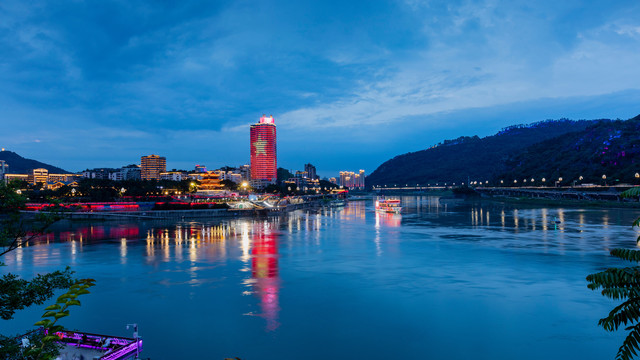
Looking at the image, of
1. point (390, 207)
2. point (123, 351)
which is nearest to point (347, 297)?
point (123, 351)

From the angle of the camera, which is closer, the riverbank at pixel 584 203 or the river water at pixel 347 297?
the river water at pixel 347 297

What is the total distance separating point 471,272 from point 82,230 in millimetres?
63753

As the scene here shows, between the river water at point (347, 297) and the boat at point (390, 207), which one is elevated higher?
the boat at point (390, 207)

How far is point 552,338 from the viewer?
773 inches

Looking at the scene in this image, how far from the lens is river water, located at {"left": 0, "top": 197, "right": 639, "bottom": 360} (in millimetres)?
19188

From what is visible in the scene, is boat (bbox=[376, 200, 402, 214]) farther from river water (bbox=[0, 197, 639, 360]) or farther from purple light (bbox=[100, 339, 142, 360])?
purple light (bbox=[100, 339, 142, 360])

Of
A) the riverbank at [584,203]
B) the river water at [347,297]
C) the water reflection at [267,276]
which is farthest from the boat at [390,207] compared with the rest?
the water reflection at [267,276]

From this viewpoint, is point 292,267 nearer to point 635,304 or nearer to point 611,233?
point 635,304

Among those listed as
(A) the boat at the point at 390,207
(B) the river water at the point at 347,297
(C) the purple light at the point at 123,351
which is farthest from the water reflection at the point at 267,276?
(A) the boat at the point at 390,207

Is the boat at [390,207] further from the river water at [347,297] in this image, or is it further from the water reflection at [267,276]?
the water reflection at [267,276]

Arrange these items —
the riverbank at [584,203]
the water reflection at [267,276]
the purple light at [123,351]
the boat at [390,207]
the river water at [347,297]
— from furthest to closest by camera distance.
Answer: the boat at [390,207], the riverbank at [584,203], the water reflection at [267,276], the river water at [347,297], the purple light at [123,351]

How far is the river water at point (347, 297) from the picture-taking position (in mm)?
19188

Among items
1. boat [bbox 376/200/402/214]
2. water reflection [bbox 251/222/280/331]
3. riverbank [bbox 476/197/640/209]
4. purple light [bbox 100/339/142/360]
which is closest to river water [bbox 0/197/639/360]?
water reflection [bbox 251/222/280/331]

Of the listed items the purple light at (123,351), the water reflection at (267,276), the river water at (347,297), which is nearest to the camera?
the purple light at (123,351)
